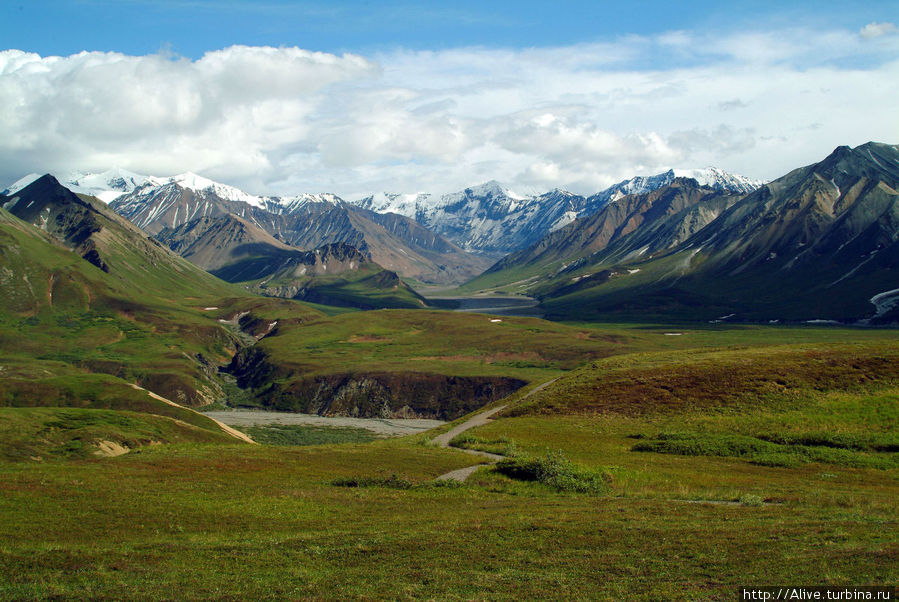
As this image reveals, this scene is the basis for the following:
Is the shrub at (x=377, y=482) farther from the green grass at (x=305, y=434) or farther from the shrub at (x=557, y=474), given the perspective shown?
the green grass at (x=305, y=434)

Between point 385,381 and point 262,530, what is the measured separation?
448ft

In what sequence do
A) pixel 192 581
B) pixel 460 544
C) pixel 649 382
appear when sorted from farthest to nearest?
pixel 649 382 < pixel 460 544 < pixel 192 581

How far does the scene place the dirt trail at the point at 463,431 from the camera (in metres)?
45.2

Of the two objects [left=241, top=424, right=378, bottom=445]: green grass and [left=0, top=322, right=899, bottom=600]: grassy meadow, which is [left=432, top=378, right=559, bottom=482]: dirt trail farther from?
[left=241, top=424, right=378, bottom=445]: green grass

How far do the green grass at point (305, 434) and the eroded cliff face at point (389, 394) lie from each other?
22552 millimetres

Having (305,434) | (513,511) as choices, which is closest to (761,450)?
(513,511)

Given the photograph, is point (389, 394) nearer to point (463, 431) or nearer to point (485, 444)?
point (463, 431)

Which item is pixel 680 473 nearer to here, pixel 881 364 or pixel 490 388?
pixel 881 364

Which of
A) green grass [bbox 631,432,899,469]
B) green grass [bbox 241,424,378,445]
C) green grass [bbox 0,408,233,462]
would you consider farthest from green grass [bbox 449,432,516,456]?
green grass [bbox 241,424,378,445]

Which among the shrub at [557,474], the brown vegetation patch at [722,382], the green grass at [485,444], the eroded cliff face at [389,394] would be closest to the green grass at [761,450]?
the brown vegetation patch at [722,382]

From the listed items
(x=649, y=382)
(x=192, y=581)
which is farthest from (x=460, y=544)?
(x=649, y=382)

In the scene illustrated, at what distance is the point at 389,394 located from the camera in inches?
6383

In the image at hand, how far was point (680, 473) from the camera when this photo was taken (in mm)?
44281

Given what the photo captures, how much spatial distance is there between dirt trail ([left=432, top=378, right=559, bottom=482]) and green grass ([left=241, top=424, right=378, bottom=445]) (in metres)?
41.4
